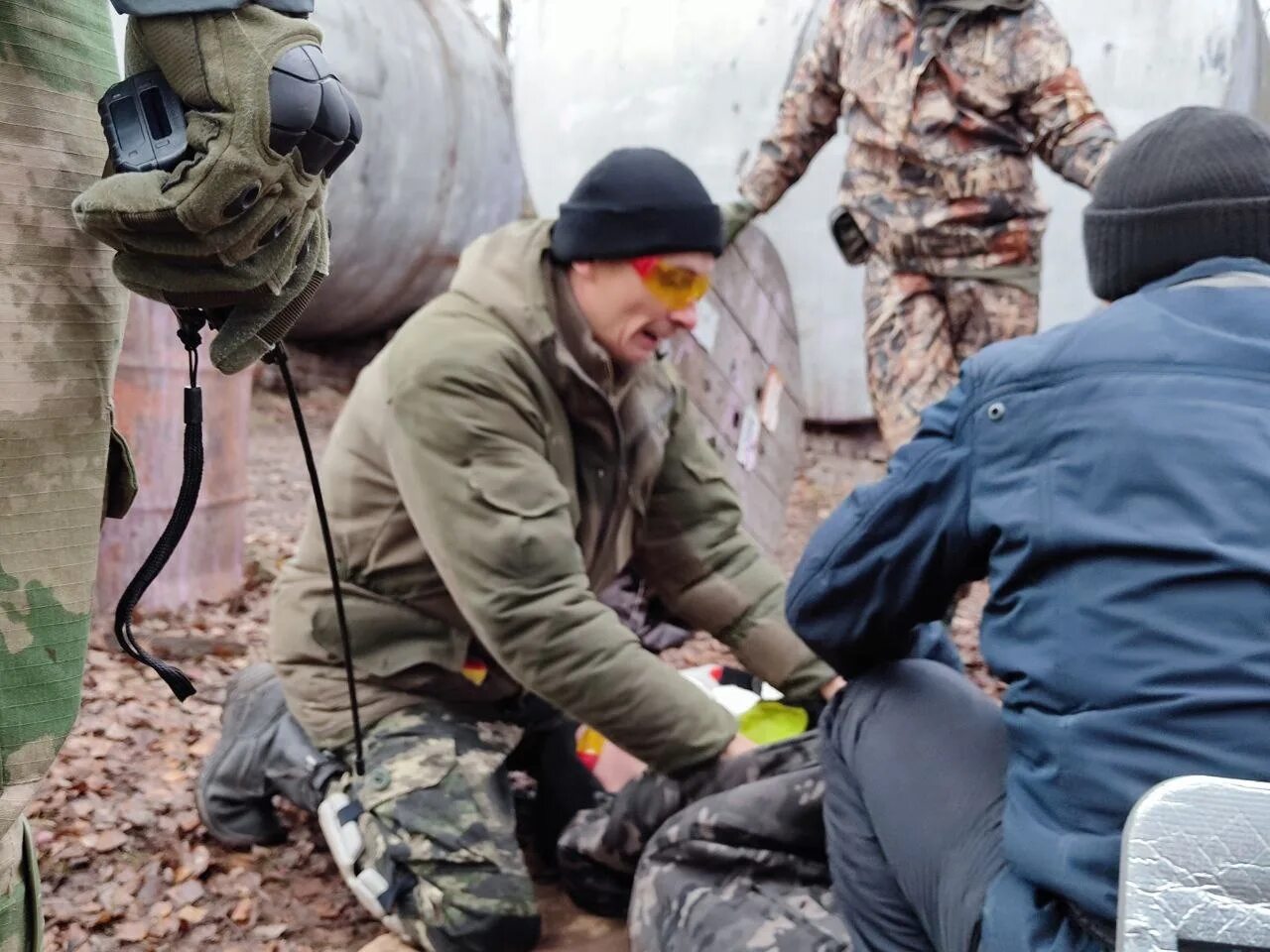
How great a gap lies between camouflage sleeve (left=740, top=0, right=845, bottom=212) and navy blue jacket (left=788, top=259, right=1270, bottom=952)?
3.00m

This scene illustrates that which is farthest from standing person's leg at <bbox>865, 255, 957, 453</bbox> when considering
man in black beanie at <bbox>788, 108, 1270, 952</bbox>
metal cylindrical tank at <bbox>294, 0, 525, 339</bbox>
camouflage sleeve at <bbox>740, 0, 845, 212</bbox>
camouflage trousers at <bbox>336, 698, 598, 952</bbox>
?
metal cylindrical tank at <bbox>294, 0, 525, 339</bbox>

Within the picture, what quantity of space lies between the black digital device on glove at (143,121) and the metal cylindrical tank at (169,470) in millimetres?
2610

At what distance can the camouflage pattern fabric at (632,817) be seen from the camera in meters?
2.51

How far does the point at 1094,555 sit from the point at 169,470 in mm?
3180

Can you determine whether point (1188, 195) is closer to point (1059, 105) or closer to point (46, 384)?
point (46, 384)

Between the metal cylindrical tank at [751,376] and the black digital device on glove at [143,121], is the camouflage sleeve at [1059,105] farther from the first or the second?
the black digital device on glove at [143,121]

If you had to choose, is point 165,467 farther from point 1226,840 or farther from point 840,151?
point 840,151

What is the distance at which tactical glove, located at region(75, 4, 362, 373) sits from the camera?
123 centimetres

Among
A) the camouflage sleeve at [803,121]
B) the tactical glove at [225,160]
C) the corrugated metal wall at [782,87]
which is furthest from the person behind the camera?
the corrugated metal wall at [782,87]

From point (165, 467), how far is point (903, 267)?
96.5 inches

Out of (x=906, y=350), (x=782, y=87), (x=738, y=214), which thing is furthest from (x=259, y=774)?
(x=782, y=87)

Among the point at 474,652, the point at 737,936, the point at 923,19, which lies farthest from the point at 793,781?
the point at 923,19

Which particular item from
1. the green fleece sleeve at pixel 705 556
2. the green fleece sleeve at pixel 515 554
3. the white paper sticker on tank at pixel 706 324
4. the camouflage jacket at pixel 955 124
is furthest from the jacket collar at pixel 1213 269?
the white paper sticker on tank at pixel 706 324

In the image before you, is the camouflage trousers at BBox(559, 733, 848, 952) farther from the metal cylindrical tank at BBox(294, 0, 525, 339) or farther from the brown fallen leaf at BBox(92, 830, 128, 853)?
the metal cylindrical tank at BBox(294, 0, 525, 339)
